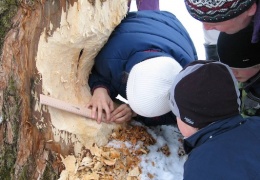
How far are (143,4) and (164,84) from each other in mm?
1365

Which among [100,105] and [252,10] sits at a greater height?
[252,10]

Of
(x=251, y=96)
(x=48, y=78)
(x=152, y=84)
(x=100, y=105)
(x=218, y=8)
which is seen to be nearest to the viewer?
(x=218, y=8)

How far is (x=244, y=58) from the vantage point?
6.07ft

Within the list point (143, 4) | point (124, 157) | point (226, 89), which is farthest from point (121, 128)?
point (143, 4)

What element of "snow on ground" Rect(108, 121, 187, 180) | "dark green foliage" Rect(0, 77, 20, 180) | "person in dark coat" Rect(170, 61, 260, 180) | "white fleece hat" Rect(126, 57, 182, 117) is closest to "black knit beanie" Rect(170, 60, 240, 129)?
"person in dark coat" Rect(170, 61, 260, 180)

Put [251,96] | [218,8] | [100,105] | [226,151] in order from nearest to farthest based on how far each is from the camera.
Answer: [226,151]
[218,8]
[100,105]
[251,96]

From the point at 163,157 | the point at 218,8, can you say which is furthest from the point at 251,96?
the point at 218,8

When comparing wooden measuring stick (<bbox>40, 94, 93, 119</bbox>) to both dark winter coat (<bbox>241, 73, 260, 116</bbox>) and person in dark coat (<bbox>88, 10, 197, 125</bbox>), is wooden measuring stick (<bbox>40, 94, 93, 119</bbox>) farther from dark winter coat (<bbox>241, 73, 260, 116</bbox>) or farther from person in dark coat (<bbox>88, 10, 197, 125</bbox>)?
dark winter coat (<bbox>241, 73, 260, 116</bbox>)

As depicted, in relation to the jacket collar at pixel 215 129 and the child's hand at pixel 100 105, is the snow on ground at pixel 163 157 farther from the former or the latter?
the jacket collar at pixel 215 129

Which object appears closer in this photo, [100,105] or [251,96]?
[100,105]

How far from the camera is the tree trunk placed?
5.30 ft

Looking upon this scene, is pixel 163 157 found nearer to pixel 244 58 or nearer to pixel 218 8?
pixel 244 58

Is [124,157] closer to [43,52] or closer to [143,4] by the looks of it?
[43,52]

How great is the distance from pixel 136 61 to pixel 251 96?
59cm
